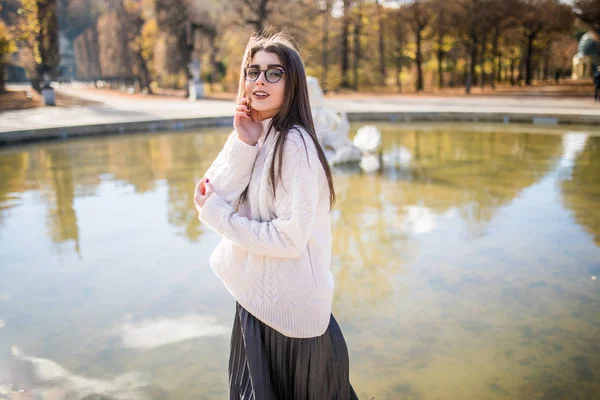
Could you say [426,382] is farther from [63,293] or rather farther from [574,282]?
[63,293]

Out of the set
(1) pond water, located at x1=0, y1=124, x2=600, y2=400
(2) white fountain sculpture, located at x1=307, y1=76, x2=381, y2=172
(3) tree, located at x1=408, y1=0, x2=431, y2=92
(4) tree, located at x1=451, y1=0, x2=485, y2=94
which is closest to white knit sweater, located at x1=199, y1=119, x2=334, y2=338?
(1) pond water, located at x1=0, y1=124, x2=600, y2=400

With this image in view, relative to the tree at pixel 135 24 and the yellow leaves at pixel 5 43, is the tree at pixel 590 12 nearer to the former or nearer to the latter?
the tree at pixel 135 24

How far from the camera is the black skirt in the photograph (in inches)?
69.5

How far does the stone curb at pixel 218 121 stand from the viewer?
1288cm

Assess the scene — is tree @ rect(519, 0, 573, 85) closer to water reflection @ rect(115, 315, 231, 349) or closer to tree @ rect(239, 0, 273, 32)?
tree @ rect(239, 0, 273, 32)

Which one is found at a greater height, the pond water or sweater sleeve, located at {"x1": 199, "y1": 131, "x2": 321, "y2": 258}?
sweater sleeve, located at {"x1": 199, "y1": 131, "x2": 321, "y2": 258}

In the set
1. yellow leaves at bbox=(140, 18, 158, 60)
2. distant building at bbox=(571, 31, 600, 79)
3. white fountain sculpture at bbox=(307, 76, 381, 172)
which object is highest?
yellow leaves at bbox=(140, 18, 158, 60)

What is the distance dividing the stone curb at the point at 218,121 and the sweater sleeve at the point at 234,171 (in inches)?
480

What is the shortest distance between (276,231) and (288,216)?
5cm

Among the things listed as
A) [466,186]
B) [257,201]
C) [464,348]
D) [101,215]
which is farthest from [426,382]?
[466,186]

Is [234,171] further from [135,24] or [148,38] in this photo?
[135,24]

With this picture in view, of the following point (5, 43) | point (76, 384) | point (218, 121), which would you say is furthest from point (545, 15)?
point (76, 384)

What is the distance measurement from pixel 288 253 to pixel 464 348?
6.52ft

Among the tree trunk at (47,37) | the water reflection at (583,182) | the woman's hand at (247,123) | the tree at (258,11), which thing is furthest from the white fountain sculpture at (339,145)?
the tree at (258,11)
